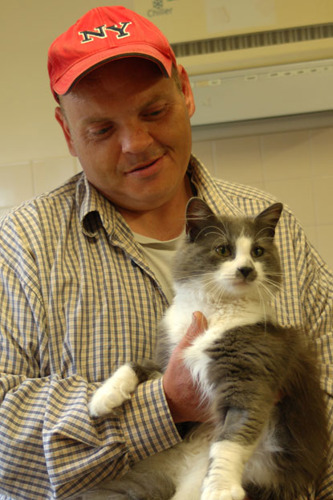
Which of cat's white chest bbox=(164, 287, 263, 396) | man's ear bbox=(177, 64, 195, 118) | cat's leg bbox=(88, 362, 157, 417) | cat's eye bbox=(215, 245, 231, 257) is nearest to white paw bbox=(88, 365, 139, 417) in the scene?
cat's leg bbox=(88, 362, 157, 417)

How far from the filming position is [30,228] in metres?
1.63

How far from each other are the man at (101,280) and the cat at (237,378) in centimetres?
6

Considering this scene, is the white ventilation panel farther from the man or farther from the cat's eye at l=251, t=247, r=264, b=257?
the cat's eye at l=251, t=247, r=264, b=257

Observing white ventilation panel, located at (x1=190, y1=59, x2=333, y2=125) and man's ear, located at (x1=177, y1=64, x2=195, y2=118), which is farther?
white ventilation panel, located at (x1=190, y1=59, x2=333, y2=125)

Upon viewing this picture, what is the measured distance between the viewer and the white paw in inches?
50.9

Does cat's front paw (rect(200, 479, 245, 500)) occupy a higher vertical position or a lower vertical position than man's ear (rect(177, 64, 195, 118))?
lower

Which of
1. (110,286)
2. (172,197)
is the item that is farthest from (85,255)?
(172,197)

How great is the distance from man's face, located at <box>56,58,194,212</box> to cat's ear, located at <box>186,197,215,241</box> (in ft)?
0.99

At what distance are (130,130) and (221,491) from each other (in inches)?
39.4

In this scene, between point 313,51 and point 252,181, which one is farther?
point 252,181

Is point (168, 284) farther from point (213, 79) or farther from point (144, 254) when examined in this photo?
point (213, 79)

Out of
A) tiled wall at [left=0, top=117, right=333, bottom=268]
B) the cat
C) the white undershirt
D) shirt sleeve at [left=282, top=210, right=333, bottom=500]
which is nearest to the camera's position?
the cat

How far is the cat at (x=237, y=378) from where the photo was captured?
3.96ft

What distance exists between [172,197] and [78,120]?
411 mm
